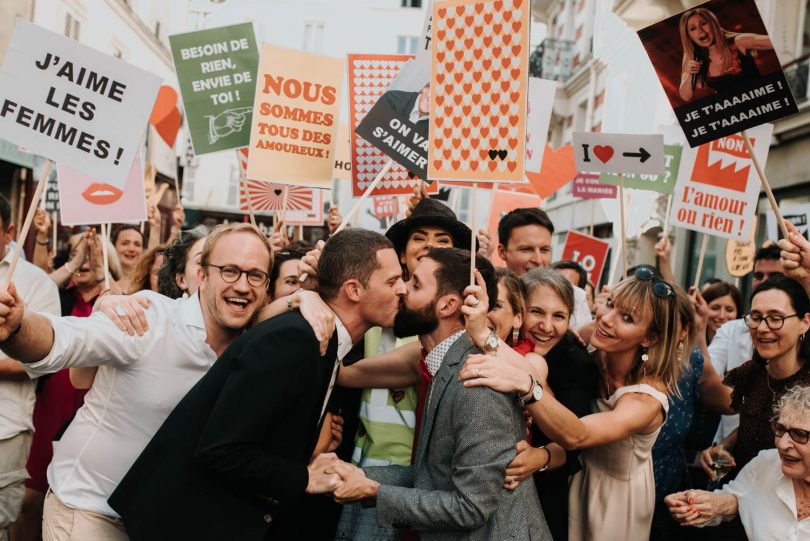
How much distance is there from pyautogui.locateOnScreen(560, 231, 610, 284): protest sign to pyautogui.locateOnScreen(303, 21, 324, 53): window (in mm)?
30771

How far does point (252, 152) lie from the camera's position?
5.39 meters

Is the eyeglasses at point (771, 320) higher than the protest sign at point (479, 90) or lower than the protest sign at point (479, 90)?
lower

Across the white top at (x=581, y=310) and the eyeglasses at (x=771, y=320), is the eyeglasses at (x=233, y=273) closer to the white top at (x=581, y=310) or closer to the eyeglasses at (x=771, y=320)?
the eyeglasses at (x=771, y=320)

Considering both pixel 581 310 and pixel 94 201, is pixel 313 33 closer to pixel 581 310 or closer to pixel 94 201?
pixel 94 201

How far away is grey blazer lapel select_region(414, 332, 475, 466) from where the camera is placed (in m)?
2.97

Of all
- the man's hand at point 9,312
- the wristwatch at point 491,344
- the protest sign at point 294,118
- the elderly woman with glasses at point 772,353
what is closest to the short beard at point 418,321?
the wristwatch at point 491,344

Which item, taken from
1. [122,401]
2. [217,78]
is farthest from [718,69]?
[217,78]

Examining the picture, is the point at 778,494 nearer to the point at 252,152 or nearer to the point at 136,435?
the point at 136,435

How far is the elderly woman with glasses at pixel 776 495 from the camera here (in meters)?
3.20

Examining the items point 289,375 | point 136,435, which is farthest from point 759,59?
point 136,435

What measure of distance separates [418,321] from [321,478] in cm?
70

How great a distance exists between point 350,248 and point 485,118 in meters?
0.77

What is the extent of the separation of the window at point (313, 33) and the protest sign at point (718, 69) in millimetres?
34286

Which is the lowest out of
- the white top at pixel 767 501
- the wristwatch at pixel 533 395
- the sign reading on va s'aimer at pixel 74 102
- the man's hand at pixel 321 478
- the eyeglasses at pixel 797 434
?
the white top at pixel 767 501
